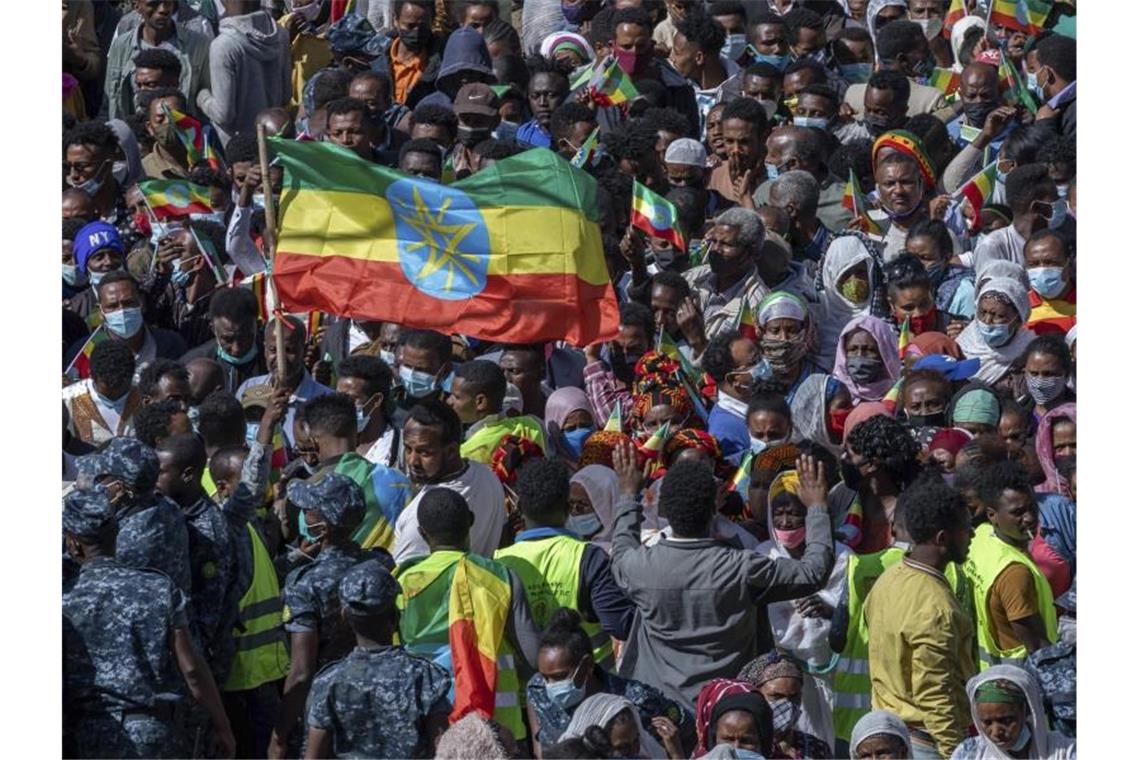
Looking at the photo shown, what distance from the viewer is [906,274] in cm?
1418

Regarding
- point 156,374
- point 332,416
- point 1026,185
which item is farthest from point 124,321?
point 1026,185

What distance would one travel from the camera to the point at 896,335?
1398cm

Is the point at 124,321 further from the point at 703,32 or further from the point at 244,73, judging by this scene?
the point at 703,32

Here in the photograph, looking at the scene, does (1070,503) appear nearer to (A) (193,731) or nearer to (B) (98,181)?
(A) (193,731)

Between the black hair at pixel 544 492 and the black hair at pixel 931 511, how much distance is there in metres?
1.40

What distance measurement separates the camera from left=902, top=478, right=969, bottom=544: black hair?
10367 mm

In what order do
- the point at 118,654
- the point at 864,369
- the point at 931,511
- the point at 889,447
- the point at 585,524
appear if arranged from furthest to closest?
the point at 864,369 → the point at 585,524 → the point at 889,447 → the point at 931,511 → the point at 118,654

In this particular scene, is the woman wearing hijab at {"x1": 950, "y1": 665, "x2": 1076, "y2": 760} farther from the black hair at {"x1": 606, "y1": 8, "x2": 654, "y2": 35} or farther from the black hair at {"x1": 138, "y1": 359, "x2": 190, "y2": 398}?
the black hair at {"x1": 606, "y1": 8, "x2": 654, "y2": 35}

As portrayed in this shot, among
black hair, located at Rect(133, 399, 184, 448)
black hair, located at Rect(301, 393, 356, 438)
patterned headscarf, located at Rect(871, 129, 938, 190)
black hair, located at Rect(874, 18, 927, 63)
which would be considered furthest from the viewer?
black hair, located at Rect(874, 18, 927, 63)

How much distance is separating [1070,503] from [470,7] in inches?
299

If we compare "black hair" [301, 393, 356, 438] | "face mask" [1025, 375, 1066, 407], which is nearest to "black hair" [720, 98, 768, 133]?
"face mask" [1025, 375, 1066, 407]

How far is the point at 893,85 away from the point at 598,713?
7.53 meters

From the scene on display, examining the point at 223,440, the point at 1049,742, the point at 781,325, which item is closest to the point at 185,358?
the point at 223,440

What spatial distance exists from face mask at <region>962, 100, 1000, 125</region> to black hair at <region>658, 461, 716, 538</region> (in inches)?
257
